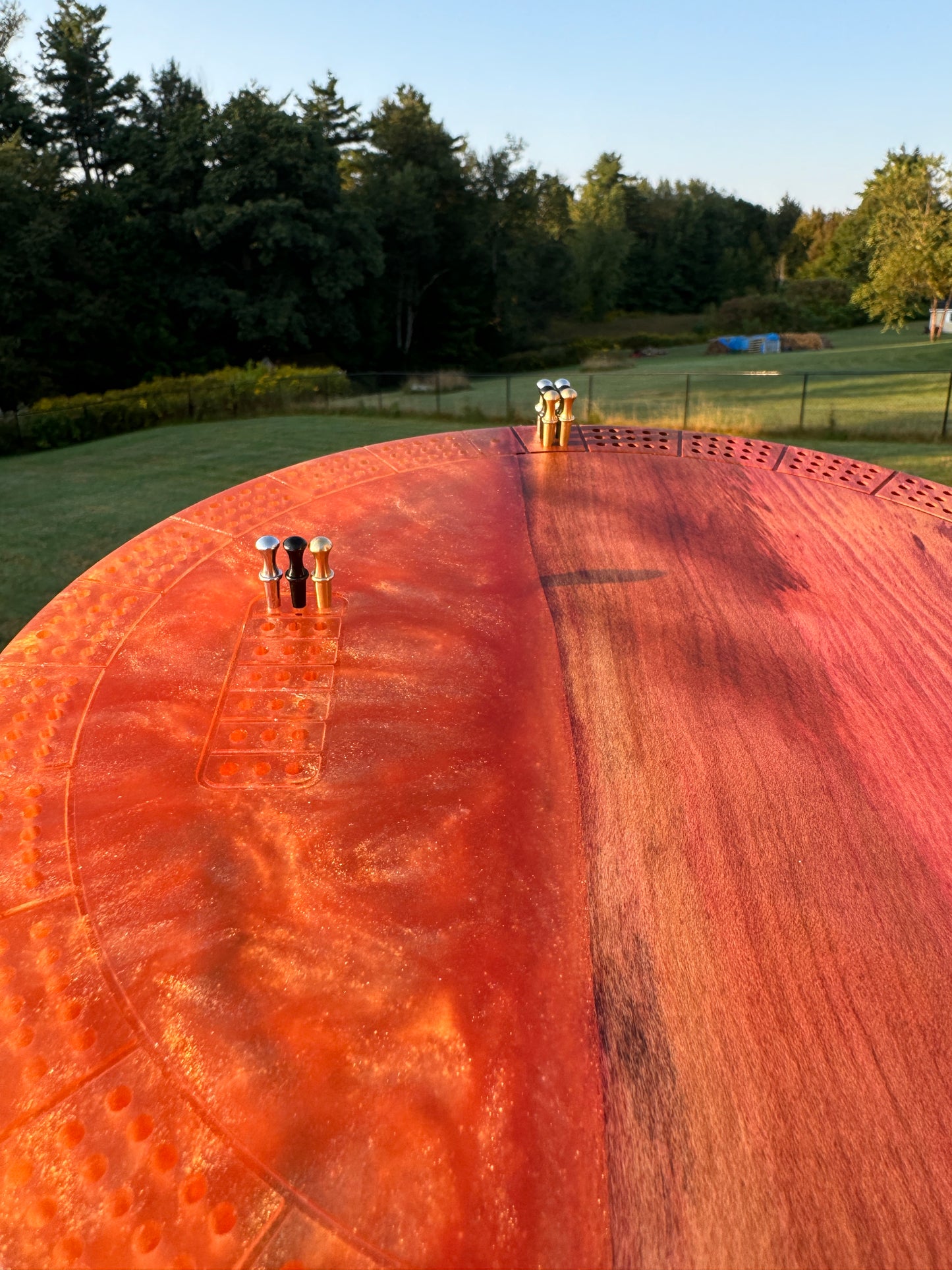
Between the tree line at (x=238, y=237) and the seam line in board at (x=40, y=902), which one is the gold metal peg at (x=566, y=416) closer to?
the seam line in board at (x=40, y=902)

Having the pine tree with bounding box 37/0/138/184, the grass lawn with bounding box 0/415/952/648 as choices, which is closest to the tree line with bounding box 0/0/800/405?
the pine tree with bounding box 37/0/138/184

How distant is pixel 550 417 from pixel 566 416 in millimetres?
70

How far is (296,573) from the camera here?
232 cm

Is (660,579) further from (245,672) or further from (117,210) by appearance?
(117,210)

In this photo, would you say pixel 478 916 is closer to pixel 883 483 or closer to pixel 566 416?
pixel 566 416

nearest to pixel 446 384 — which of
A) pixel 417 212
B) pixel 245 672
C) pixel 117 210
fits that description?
pixel 117 210

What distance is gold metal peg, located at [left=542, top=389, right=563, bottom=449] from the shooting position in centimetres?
354

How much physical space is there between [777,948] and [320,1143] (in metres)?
0.87

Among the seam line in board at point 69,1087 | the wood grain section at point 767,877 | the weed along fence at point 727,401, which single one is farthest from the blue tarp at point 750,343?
the seam line in board at point 69,1087

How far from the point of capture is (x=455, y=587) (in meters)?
2.61

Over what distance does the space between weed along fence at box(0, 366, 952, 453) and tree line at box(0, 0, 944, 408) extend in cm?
615

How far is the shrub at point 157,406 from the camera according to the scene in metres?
14.3

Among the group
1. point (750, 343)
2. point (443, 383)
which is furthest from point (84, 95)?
point (750, 343)

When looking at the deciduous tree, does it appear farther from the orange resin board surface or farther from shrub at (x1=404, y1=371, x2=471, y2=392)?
the orange resin board surface
